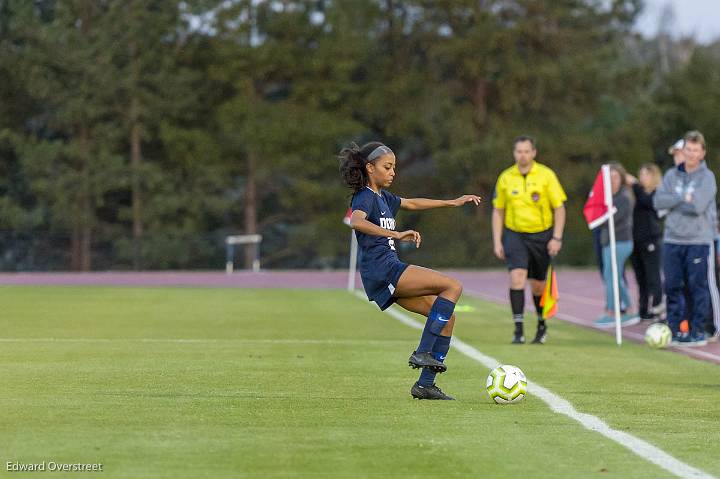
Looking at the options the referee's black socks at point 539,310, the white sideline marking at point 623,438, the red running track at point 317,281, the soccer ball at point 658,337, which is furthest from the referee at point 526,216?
the red running track at point 317,281

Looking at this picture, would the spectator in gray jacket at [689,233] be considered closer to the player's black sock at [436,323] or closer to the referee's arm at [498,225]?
the referee's arm at [498,225]

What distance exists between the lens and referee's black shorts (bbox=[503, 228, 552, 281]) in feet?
49.6

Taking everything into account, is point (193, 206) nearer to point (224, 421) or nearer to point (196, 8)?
point (196, 8)

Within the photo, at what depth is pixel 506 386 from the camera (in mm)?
9133

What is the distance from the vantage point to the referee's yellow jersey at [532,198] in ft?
49.4

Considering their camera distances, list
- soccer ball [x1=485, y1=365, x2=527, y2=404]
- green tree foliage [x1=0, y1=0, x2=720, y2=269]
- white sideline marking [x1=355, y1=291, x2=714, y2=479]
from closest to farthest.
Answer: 1. white sideline marking [x1=355, y1=291, x2=714, y2=479]
2. soccer ball [x1=485, y1=365, x2=527, y2=404]
3. green tree foliage [x1=0, y1=0, x2=720, y2=269]

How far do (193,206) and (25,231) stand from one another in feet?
19.6

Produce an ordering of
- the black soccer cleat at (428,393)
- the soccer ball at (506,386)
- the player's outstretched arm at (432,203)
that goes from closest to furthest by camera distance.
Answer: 1. the soccer ball at (506,386)
2. the black soccer cleat at (428,393)
3. the player's outstretched arm at (432,203)

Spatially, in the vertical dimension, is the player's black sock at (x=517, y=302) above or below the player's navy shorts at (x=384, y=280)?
below

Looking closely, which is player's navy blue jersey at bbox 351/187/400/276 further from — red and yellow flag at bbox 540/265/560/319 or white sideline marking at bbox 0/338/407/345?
red and yellow flag at bbox 540/265/560/319

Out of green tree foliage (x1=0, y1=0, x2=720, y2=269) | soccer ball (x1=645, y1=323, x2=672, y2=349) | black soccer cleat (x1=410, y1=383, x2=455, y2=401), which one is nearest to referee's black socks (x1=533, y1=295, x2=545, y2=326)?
soccer ball (x1=645, y1=323, x2=672, y2=349)

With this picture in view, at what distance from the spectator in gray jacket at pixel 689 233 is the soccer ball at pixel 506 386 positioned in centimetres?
632

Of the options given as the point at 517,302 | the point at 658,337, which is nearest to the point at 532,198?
the point at 517,302

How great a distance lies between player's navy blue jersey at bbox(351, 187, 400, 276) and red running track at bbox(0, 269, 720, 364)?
37.9 feet
